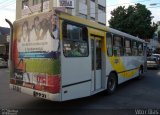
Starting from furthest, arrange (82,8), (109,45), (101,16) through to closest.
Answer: (101,16) → (82,8) → (109,45)

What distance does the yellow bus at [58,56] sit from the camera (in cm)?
680

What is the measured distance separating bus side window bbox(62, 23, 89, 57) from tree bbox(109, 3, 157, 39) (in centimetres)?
3023

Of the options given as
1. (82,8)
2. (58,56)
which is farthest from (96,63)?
(82,8)

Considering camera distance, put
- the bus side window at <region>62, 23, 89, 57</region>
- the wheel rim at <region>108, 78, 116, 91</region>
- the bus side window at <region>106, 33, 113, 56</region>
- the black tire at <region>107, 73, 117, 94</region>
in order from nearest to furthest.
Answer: the bus side window at <region>62, 23, 89, 57</region> → the bus side window at <region>106, 33, 113, 56</region> → the black tire at <region>107, 73, 117, 94</region> → the wheel rim at <region>108, 78, 116, 91</region>

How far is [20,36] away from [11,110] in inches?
96.6

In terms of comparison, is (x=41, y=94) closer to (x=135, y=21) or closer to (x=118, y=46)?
(x=118, y=46)

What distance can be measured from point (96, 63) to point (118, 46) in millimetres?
2409

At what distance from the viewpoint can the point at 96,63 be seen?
8.93 m

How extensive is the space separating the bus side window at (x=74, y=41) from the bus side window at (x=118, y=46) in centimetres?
268

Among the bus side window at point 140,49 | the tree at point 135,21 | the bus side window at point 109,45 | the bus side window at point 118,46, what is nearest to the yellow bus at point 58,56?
the bus side window at point 109,45

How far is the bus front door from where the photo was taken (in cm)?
866

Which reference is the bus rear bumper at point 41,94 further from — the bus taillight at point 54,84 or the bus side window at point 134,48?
the bus side window at point 134,48

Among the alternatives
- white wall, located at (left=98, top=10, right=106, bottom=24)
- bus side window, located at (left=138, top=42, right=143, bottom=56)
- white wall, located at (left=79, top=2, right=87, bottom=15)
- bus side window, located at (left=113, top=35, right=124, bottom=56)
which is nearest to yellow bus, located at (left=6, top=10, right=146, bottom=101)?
bus side window, located at (left=113, top=35, right=124, bottom=56)

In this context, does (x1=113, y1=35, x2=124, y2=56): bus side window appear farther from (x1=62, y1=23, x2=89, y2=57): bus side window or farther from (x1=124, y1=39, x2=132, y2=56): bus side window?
(x1=62, y1=23, x2=89, y2=57): bus side window
